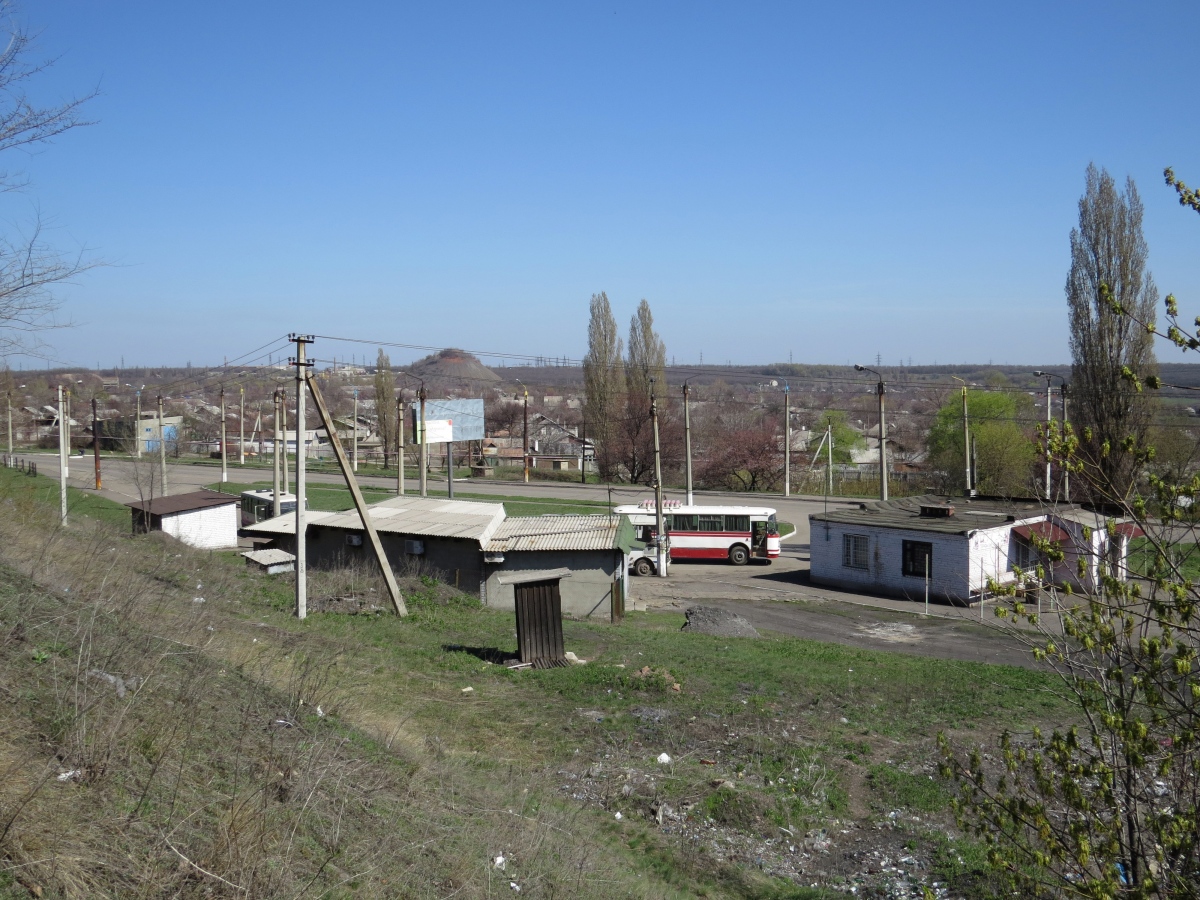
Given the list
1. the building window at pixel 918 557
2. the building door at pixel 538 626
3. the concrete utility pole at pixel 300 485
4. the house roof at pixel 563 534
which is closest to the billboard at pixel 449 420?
the house roof at pixel 563 534

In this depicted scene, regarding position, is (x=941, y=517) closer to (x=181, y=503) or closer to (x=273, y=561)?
(x=273, y=561)

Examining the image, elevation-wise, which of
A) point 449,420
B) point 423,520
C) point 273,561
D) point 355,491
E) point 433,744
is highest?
point 449,420

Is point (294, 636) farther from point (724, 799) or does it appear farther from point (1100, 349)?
point (1100, 349)

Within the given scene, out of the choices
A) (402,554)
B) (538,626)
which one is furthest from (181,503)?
(538,626)

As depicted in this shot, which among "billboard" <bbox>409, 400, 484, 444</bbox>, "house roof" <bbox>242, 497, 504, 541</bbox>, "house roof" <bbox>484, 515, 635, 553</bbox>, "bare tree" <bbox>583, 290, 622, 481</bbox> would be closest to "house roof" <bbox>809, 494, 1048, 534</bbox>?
"house roof" <bbox>484, 515, 635, 553</bbox>

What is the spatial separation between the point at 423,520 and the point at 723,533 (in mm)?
13024

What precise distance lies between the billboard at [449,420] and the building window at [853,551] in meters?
20.0

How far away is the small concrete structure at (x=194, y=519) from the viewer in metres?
33.7

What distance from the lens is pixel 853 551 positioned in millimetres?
30344

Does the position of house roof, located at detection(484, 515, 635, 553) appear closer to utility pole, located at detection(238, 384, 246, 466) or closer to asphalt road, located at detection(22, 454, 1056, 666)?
asphalt road, located at detection(22, 454, 1056, 666)

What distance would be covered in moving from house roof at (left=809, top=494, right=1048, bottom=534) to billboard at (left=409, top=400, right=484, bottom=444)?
1969cm

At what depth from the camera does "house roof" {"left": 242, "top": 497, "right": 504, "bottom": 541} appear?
2480 cm

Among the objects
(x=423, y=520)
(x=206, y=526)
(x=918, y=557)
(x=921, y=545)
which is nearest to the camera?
(x=423, y=520)

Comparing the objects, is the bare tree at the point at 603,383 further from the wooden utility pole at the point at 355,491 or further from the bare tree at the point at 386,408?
the wooden utility pole at the point at 355,491
